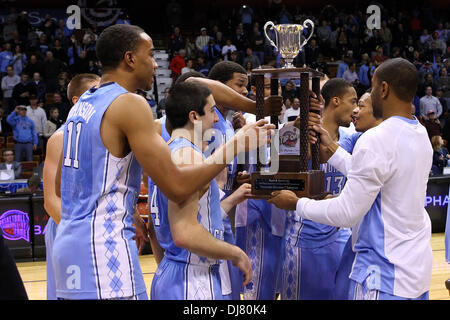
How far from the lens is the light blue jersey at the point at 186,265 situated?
2.71 meters

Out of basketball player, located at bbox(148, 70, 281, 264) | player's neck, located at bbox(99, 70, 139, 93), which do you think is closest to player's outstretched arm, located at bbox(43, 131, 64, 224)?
basketball player, located at bbox(148, 70, 281, 264)

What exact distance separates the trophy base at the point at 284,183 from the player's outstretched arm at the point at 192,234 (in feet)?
2.35

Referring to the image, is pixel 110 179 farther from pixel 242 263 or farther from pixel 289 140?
pixel 289 140

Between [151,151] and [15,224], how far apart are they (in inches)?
244

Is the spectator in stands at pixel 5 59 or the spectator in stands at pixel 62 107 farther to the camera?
the spectator in stands at pixel 5 59

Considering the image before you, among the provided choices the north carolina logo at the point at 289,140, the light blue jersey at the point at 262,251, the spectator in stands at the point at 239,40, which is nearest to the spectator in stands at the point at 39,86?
the spectator in stands at the point at 239,40

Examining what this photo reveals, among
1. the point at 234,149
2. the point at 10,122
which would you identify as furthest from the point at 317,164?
the point at 10,122

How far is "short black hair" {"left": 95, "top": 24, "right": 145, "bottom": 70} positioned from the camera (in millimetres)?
2625

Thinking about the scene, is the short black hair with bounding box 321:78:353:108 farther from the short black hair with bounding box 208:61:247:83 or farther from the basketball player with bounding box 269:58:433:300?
the basketball player with bounding box 269:58:433:300

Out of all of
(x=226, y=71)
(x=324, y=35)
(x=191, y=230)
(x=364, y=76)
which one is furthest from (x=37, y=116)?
(x=191, y=230)

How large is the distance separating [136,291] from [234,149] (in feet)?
2.44

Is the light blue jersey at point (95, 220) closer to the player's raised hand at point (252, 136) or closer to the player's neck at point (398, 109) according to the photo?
the player's raised hand at point (252, 136)

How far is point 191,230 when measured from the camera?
8.40 ft
